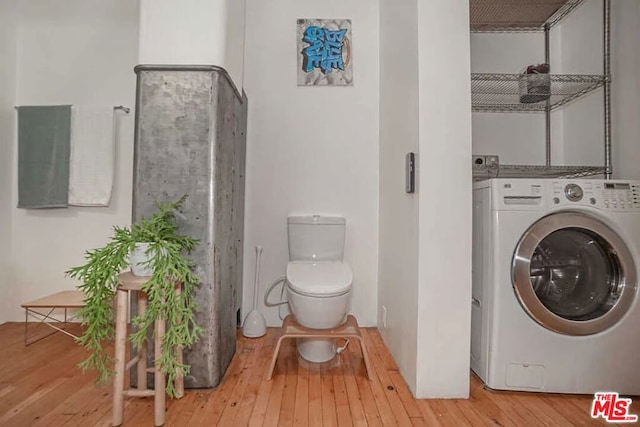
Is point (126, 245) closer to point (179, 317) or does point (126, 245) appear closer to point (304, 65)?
point (179, 317)

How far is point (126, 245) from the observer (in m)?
1.24

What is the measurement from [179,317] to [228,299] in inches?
18.7

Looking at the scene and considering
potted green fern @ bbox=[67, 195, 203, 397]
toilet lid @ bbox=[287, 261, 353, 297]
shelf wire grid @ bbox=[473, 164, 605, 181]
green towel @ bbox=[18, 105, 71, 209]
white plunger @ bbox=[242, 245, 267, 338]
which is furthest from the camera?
green towel @ bbox=[18, 105, 71, 209]

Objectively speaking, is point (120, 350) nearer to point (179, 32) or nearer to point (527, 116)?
point (179, 32)

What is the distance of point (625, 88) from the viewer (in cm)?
183

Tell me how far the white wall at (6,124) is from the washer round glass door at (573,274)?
10.9ft

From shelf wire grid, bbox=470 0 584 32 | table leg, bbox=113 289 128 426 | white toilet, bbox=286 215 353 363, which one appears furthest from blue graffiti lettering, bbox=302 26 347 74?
table leg, bbox=113 289 128 426

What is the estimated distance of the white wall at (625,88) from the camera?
1770 mm

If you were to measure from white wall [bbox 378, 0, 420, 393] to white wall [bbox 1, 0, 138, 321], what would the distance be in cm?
189

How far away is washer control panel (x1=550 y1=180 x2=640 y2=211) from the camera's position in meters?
1.48

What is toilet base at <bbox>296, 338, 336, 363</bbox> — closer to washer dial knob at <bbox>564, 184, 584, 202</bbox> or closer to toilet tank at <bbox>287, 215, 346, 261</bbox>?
toilet tank at <bbox>287, 215, 346, 261</bbox>

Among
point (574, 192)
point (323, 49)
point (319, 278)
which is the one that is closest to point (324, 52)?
→ point (323, 49)
